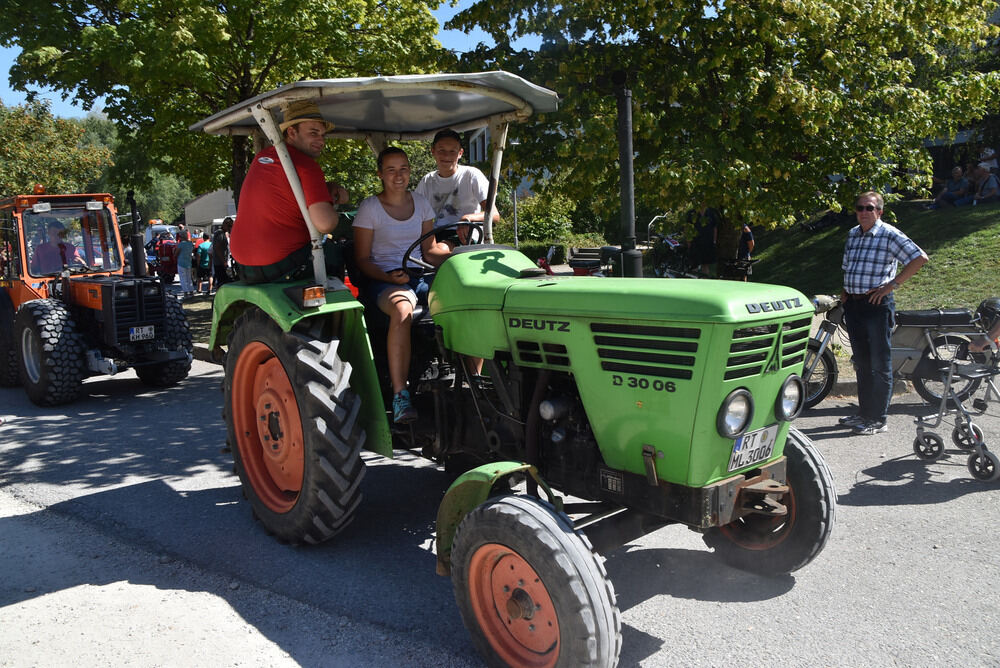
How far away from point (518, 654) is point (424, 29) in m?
10.4

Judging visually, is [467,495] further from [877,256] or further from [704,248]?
[704,248]

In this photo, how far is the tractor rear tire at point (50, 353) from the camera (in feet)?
25.3

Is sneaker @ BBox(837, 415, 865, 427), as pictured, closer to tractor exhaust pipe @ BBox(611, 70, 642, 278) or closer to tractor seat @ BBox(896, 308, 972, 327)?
tractor seat @ BBox(896, 308, 972, 327)

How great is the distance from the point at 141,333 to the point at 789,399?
7.20 metres

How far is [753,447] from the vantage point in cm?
303

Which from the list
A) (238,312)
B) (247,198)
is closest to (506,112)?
(247,198)

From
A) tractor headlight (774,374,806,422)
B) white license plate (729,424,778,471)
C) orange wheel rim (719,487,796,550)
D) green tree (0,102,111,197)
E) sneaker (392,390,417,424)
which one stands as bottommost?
orange wheel rim (719,487,796,550)

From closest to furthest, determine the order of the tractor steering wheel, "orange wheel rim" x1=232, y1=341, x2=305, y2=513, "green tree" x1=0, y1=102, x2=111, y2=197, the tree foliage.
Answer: the tractor steering wheel < "orange wheel rim" x1=232, y1=341, x2=305, y2=513 < the tree foliage < "green tree" x1=0, y1=102, x2=111, y2=197

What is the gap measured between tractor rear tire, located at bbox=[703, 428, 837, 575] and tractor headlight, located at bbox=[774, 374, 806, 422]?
17.4 inches

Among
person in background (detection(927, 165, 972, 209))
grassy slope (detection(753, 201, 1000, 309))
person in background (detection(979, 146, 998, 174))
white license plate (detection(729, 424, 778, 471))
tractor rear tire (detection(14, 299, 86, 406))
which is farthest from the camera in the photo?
person in background (detection(979, 146, 998, 174))

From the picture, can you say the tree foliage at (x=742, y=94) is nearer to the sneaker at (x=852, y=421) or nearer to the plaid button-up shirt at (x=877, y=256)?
the plaid button-up shirt at (x=877, y=256)

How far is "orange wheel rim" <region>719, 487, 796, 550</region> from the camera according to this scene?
11.5 ft

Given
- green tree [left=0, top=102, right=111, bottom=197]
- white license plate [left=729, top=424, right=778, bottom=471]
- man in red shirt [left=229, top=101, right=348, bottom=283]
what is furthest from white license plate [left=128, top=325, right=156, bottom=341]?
green tree [left=0, top=102, right=111, bottom=197]

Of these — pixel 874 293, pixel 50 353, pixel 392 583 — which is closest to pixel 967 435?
pixel 874 293
